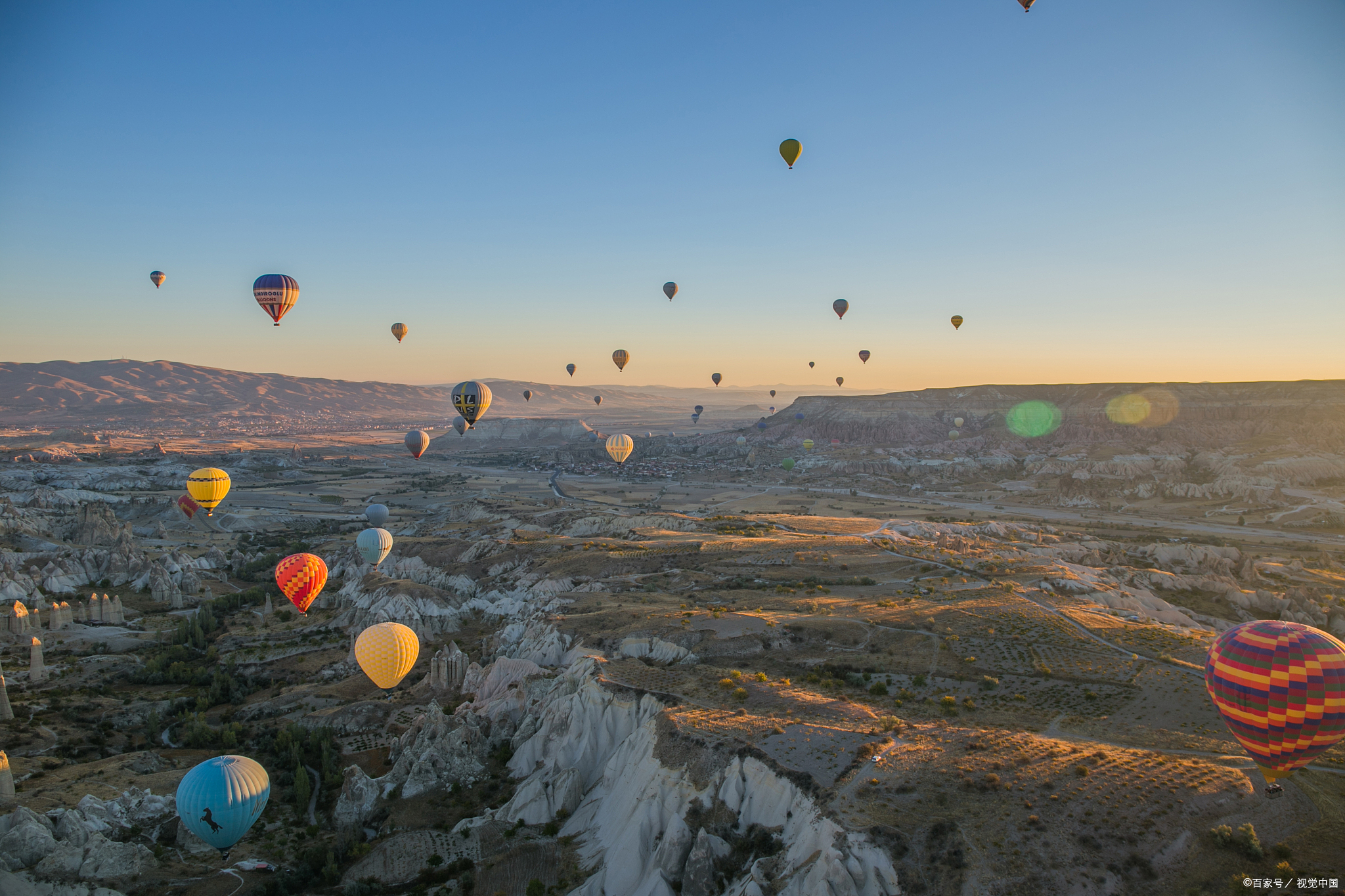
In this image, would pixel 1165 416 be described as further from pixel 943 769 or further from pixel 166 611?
pixel 166 611

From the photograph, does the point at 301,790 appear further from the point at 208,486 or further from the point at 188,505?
the point at 188,505

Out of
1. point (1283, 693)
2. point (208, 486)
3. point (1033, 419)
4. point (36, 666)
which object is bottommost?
point (36, 666)

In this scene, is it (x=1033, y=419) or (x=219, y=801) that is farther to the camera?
(x=1033, y=419)

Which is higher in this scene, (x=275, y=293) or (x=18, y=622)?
(x=275, y=293)

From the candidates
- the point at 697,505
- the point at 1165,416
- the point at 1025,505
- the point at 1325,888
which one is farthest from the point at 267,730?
the point at 1165,416

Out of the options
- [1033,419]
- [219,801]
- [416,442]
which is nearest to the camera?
[219,801]

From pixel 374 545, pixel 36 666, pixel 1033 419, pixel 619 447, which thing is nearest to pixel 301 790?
pixel 36 666
